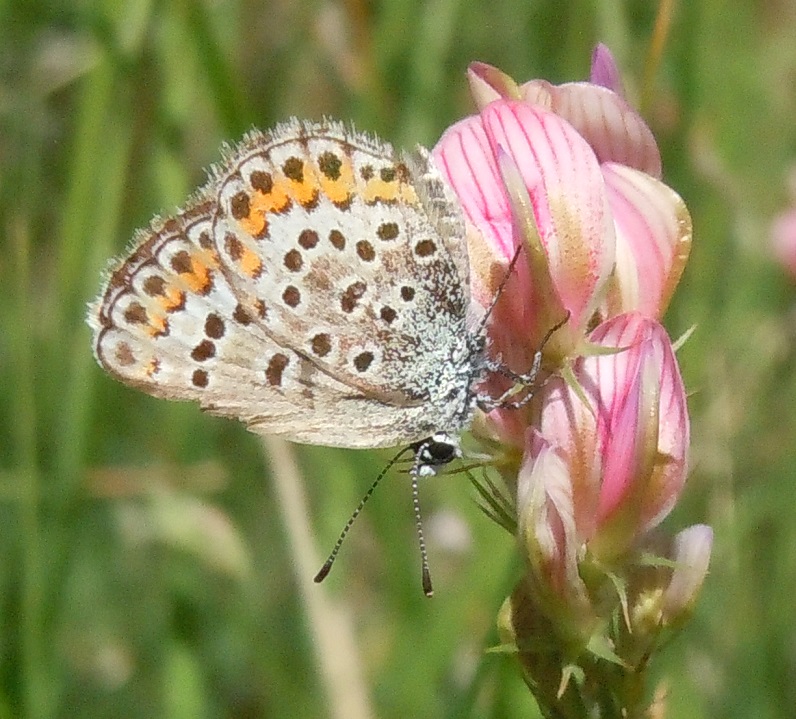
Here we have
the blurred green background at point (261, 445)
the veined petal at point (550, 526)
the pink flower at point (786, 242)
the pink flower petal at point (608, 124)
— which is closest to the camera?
the veined petal at point (550, 526)

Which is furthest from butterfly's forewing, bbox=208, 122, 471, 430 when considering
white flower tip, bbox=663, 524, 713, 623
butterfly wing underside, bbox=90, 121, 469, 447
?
white flower tip, bbox=663, 524, 713, 623

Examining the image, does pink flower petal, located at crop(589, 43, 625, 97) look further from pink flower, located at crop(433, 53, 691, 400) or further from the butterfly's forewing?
the butterfly's forewing

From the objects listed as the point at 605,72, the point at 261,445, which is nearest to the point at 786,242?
the point at 261,445

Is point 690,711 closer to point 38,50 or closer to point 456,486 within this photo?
point 456,486

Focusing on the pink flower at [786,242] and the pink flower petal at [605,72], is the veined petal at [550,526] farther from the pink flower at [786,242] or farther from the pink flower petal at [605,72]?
the pink flower at [786,242]

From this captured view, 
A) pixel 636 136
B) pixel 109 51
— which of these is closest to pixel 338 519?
pixel 109 51

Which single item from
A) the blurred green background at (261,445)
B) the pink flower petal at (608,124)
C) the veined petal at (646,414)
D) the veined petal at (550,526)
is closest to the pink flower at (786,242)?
the blurred green background at (261,445)
